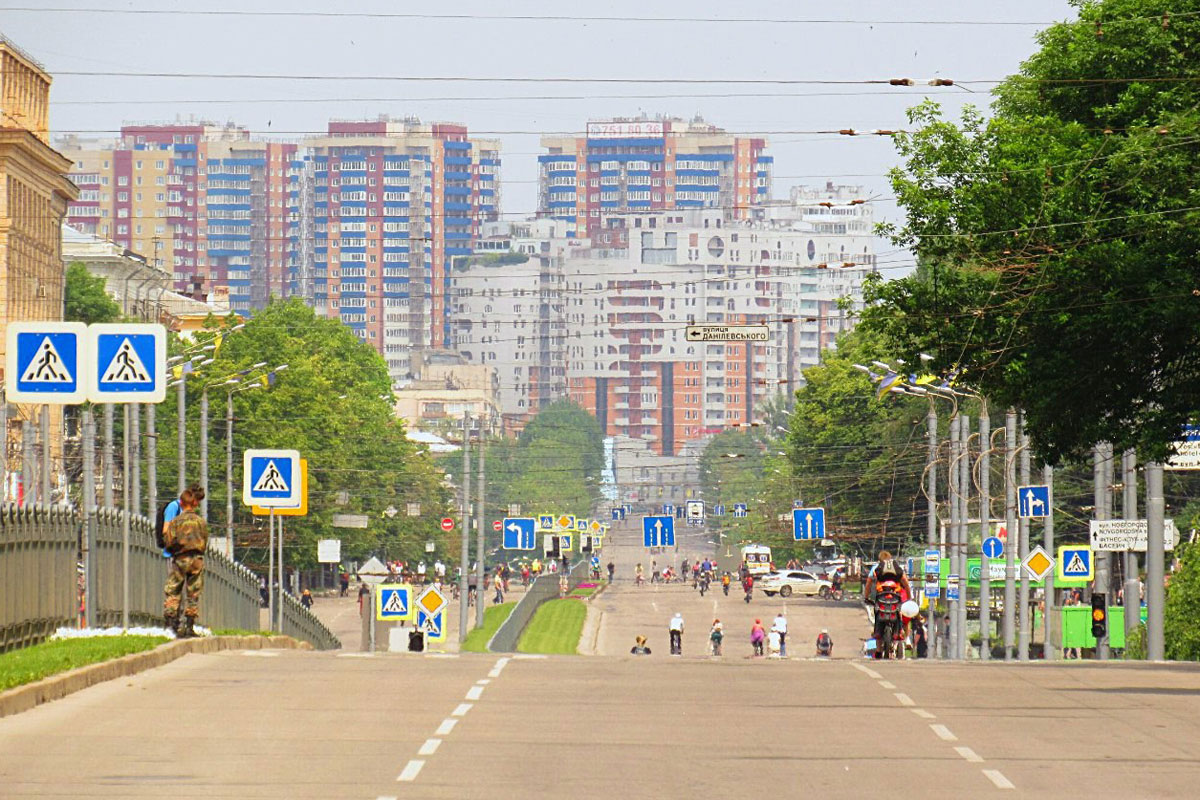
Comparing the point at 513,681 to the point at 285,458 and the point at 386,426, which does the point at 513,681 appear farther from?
the point at 386,426

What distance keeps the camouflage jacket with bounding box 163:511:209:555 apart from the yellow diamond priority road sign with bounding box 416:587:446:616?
26.0m

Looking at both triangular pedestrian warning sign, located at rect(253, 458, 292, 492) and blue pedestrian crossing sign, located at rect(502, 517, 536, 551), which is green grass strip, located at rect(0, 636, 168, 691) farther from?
blue pedestrian crossing sign, located at rect(502, 517, 536, 551)

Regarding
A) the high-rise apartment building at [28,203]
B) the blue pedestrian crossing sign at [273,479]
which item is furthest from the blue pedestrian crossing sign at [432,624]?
the high-rise apartment building at [28,203]

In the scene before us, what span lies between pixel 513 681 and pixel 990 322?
10.6m

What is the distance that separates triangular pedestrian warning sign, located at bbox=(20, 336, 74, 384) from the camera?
23.9m

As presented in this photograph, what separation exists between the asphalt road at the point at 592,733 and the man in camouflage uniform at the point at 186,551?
1.74m

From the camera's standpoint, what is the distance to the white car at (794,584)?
114m

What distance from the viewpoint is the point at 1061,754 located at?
15.8 m

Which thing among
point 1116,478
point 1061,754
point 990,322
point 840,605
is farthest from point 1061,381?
point 840,605

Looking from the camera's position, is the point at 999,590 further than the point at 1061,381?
Yes

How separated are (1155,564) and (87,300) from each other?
6960 centimetres

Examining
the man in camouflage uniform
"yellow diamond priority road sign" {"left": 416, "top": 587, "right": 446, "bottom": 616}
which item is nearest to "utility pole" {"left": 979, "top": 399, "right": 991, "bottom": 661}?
"yellow diamond priority road sign" {"left": 416, "top": 587, "right": 446, "bottom": 616}

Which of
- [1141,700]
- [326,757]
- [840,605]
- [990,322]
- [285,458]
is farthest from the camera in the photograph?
[840,605]

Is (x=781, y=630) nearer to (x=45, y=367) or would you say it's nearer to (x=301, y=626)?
(x=301, y=626)
